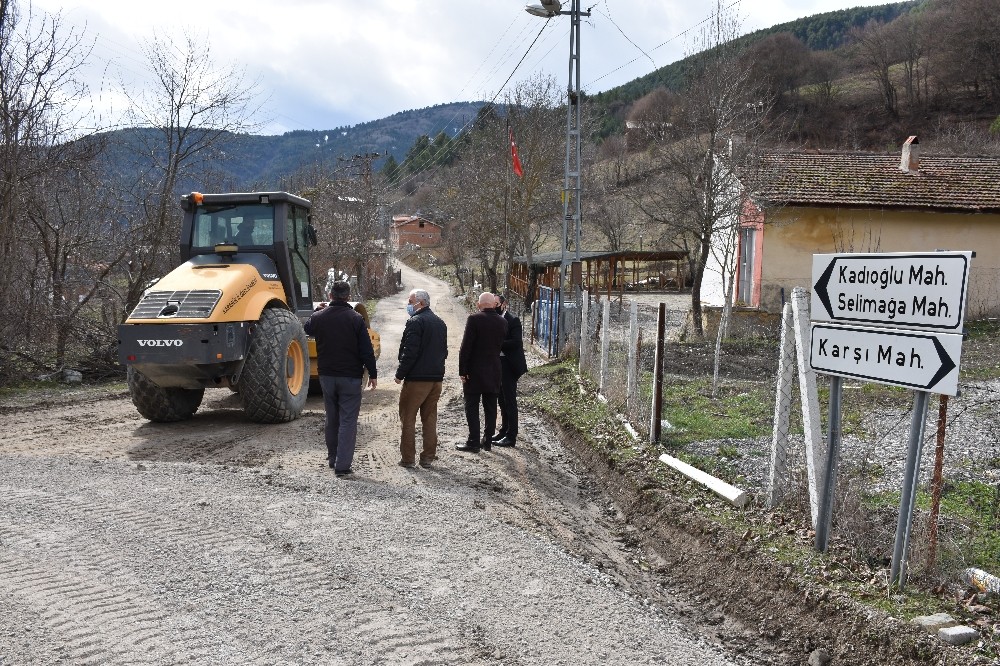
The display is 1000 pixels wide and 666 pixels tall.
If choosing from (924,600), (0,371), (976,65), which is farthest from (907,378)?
(976,65)

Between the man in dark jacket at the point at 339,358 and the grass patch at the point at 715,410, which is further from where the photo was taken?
the grass patch at the point at 715,410

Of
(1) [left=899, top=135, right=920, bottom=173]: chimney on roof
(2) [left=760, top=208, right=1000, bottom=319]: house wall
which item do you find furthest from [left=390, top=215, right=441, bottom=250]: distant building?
(2) [left=760, top=208, right=1000, bottom=319]: house wall

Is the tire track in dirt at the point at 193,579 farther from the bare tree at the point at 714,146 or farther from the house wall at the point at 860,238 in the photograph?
the house wall at the point at 860,238

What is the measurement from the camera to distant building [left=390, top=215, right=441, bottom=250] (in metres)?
106

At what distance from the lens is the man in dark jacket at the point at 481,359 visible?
896 cm

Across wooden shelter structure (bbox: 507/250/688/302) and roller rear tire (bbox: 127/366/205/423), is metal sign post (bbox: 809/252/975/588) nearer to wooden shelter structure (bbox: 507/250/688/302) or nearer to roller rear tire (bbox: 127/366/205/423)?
roller rear tire (bbox: 127/366/205/423)

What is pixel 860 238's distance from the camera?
21.9m

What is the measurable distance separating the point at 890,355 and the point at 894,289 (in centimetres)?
37

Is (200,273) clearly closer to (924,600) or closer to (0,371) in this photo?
(0,371)

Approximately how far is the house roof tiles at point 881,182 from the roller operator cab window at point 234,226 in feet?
42.1

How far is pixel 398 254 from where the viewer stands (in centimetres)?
Result: 10450

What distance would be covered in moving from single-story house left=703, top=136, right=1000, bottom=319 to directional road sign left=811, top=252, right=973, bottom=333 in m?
15.9

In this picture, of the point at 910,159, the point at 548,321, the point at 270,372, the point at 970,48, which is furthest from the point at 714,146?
the point at 970,48

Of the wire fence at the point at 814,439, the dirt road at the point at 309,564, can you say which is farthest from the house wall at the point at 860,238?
the dirt road at the point at 309,564
